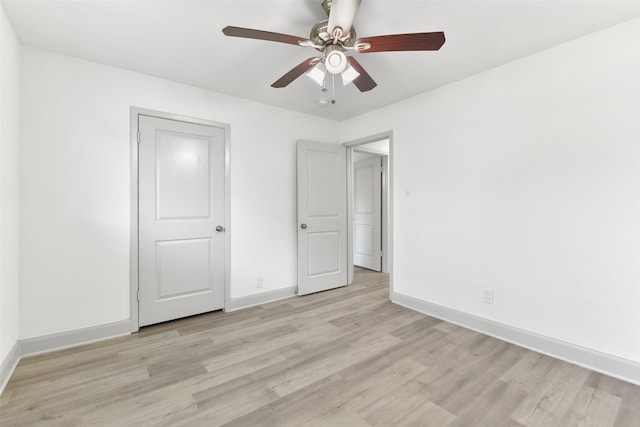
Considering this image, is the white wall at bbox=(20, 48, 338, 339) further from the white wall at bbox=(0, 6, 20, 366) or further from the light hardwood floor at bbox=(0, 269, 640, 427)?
the light hardwood floor at bbox=(0, 269, 640, 427)

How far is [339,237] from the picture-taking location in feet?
13.4

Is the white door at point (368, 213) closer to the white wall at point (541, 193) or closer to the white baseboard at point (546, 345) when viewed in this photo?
the white wall at point (541, 193)

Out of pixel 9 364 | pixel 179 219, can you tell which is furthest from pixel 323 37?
pixel 9 364

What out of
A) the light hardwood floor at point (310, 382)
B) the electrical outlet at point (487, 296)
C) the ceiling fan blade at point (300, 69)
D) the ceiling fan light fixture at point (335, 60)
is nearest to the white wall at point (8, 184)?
the light hardwood floor at point (310, 382)

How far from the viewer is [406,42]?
1602 mm

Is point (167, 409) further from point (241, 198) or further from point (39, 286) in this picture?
point (241, 198)

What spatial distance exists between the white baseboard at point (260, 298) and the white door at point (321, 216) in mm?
144

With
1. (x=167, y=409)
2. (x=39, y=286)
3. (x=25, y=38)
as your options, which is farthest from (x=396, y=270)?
(x=25, y=38)

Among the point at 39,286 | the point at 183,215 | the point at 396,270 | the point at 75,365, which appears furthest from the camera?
the point at 396,270

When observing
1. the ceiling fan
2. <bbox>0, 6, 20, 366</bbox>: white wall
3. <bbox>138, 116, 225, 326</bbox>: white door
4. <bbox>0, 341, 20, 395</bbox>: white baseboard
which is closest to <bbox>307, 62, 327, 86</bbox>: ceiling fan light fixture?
the ceiling fan

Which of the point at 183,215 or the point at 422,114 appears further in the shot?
the point at 422,114

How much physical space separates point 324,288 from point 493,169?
248 cm

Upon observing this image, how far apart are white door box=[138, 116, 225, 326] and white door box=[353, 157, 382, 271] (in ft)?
9.44

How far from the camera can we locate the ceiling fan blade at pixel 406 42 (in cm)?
151
